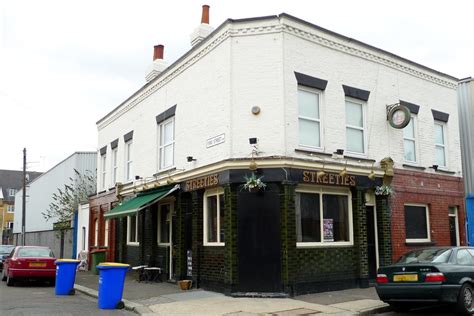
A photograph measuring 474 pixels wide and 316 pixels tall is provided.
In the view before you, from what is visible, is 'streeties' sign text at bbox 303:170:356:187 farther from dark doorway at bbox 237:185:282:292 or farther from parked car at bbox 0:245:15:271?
parked car at bbox 0:245:15:271

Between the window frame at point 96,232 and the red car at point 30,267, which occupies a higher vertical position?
the window frame at point 96,232

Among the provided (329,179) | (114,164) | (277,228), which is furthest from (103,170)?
(329,179)

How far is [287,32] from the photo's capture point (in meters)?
13.1

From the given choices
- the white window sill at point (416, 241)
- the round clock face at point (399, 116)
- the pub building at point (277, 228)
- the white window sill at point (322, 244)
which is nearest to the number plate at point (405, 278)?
the pub building at point (277, 228)

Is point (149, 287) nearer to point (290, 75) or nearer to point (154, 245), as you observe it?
point (154, 245)

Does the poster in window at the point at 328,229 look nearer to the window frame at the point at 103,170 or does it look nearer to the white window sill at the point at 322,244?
the white window sill at the point at 322,244

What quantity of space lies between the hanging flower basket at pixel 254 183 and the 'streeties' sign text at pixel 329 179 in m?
1.18

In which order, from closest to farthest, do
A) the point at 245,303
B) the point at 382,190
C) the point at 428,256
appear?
1. the point at 428,256
2. the point at 245,303
3. the point at 382,190

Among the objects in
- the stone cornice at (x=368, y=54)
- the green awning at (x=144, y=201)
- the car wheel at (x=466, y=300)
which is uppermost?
the stone cornice at (x=368, y=54)

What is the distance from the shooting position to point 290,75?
13078 millimetres

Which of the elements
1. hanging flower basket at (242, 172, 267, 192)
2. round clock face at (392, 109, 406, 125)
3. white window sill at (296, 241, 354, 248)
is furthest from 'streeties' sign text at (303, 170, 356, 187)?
round clock face at (392, 109, 406, 125)

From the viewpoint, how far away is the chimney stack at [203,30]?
16047mm

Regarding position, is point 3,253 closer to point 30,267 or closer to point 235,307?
point 30,267

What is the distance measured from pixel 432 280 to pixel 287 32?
7190 mm
